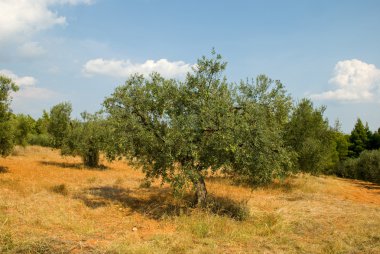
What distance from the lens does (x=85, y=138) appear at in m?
30.8

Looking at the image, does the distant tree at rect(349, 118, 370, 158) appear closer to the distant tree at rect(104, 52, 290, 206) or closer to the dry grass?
the dry grass

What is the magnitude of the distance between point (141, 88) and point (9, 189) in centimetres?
903

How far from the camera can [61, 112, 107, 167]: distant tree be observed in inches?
1209

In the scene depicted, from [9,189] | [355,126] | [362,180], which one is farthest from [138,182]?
[355,126]

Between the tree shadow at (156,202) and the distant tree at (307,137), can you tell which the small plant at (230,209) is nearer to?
the tree shadow at (156,202)

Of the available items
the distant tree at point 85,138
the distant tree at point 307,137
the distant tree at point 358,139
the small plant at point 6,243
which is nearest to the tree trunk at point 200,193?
the small plant at point 6,243

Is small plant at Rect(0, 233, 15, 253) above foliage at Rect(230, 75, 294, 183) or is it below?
below

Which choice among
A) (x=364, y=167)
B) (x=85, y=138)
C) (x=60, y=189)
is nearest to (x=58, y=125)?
(x=85, y=138)

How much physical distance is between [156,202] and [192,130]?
17.3ft

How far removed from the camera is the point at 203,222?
40.8 ft

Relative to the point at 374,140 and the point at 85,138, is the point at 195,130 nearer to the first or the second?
the point at 85,138

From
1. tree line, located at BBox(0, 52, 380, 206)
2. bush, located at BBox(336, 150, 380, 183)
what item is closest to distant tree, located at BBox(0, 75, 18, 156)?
tree line, located at BBox(0, 52, 380, 206)

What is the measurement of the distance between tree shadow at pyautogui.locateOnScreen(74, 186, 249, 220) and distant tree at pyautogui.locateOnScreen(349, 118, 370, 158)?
134 feet

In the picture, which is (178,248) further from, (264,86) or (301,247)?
(264,86)
